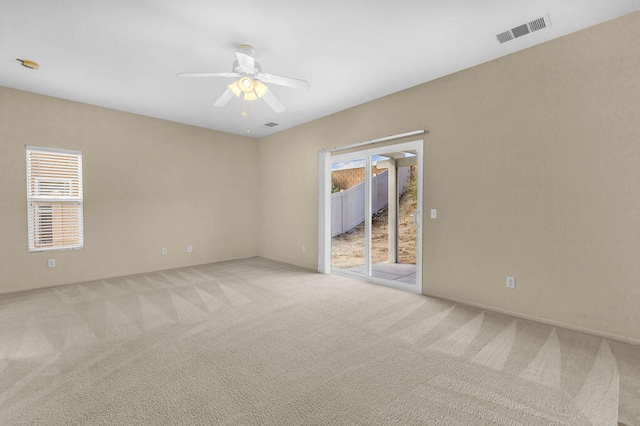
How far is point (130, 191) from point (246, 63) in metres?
3.69

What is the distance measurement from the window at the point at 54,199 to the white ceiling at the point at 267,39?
39.0 inches

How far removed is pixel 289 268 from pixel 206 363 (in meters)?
3.33

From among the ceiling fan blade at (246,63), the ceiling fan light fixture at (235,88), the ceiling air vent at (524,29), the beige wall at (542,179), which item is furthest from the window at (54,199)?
the ceiling air vent at (524,29)

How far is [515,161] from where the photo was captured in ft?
10.1

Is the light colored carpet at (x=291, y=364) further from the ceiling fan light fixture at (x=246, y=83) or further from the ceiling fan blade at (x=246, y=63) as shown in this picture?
the ceiling fan blade at (x=246, y=63)

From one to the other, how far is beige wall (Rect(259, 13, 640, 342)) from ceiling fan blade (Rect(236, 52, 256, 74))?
89.5 inches

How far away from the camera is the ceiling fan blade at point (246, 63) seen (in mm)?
2596

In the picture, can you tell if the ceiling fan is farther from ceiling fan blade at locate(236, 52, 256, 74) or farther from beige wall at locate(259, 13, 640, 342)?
beige wall at locate(259, 13, 640, 342)

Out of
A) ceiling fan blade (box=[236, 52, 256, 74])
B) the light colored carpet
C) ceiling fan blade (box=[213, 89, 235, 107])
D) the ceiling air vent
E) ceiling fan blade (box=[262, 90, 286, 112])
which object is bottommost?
the light colored carpet

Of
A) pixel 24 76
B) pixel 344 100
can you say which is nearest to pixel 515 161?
pixel 344 100

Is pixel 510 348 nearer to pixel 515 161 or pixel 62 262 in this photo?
pixel 515 161

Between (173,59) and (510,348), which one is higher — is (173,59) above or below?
above

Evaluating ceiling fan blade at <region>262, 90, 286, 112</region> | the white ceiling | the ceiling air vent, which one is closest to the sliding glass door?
the white ceiling

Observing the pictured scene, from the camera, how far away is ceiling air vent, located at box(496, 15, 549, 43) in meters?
2.50
